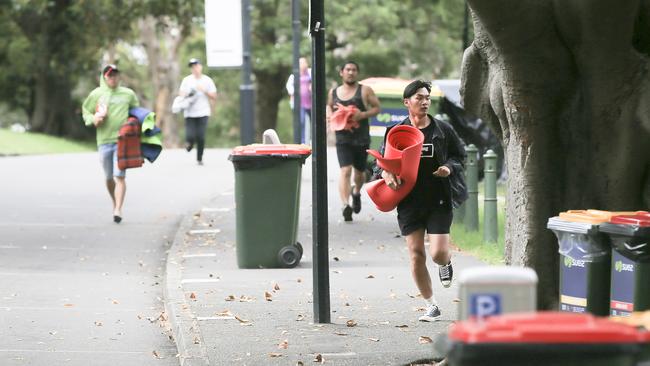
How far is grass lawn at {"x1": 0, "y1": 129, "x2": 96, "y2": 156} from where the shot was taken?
36.6 metres

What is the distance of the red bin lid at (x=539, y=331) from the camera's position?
3.91 m

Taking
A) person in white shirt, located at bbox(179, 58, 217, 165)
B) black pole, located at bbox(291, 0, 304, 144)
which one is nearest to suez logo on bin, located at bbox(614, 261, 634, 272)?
black pole, located at bbox(291, 0, 304, 144)

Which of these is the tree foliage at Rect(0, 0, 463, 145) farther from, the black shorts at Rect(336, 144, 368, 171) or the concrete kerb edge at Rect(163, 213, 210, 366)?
the concrete kerb edge at Rect(163, 213, 210, 366)

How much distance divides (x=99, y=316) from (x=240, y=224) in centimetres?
264

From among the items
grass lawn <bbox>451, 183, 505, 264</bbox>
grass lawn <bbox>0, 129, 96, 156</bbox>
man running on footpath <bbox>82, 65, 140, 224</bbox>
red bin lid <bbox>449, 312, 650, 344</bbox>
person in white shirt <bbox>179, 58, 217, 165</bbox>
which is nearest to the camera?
red bin lid <bbox>449, 312, 650, 344</bbox>

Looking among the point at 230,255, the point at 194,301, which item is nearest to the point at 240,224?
the point at 230,255

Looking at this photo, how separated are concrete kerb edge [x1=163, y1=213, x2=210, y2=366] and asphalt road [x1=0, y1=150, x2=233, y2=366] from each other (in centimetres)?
12

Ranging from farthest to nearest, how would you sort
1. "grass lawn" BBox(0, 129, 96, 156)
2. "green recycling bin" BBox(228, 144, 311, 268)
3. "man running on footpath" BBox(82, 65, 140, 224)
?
1. "grass lawn" BBox(0, 129, 96, 156)
2. "man running on footpath" BBox(82, 65, 140, 224)
3. "green recycling bin" BBox(228, 144, 311, 268)

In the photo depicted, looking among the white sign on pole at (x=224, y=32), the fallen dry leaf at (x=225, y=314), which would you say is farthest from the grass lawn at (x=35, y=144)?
the fallen dry leaf at (x=225, y=314)

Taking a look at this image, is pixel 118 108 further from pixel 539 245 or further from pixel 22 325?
pixel 539 245

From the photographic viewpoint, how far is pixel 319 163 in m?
9.65

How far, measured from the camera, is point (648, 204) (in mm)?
8203

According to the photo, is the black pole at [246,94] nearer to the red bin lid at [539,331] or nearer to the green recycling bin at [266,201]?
the green recycling bin at [266,201]

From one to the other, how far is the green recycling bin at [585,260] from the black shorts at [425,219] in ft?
9.07
